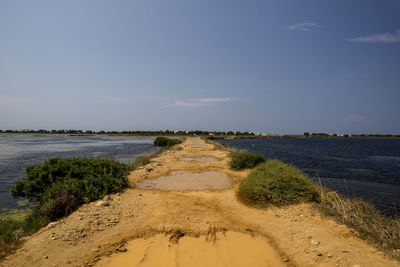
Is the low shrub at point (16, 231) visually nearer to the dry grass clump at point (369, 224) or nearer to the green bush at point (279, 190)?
the green bush at point (279, 190)

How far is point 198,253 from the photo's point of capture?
425 cm

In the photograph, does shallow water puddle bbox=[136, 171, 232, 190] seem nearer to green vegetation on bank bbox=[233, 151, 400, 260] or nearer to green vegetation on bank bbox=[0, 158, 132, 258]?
green vegetation on bank bbox=[0, 158, 132, 258]

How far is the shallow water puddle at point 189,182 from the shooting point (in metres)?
9.53

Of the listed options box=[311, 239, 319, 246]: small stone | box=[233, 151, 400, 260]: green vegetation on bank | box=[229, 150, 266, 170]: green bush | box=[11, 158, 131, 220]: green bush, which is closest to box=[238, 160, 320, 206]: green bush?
box=[233, 151, 400, 260]: green vegetation on bank

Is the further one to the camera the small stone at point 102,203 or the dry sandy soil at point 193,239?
the small stone at point 102,203

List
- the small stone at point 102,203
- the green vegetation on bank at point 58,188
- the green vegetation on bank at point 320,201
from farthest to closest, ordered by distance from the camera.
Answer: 1. the small stone at point 102,203
2. the green vegetation on bank at point 58,188
3. the green vegetation on bank at point 320,201

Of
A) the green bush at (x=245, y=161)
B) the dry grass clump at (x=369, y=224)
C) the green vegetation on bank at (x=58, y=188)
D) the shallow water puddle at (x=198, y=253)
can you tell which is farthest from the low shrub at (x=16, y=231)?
the green bush at (x=245, y=161)

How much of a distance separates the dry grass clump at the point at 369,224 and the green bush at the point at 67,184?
738 centimetres

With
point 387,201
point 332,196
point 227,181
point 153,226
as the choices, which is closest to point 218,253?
point 153,226

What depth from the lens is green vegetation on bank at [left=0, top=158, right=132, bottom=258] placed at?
18.4 ft

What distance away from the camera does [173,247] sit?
4453 millimetres

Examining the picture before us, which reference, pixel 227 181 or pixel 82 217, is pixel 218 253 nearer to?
pixel 82 217

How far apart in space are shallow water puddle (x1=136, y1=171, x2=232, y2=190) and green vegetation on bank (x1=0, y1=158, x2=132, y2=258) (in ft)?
4.77

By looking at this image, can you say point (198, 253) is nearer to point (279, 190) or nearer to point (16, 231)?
point (279, 190)
